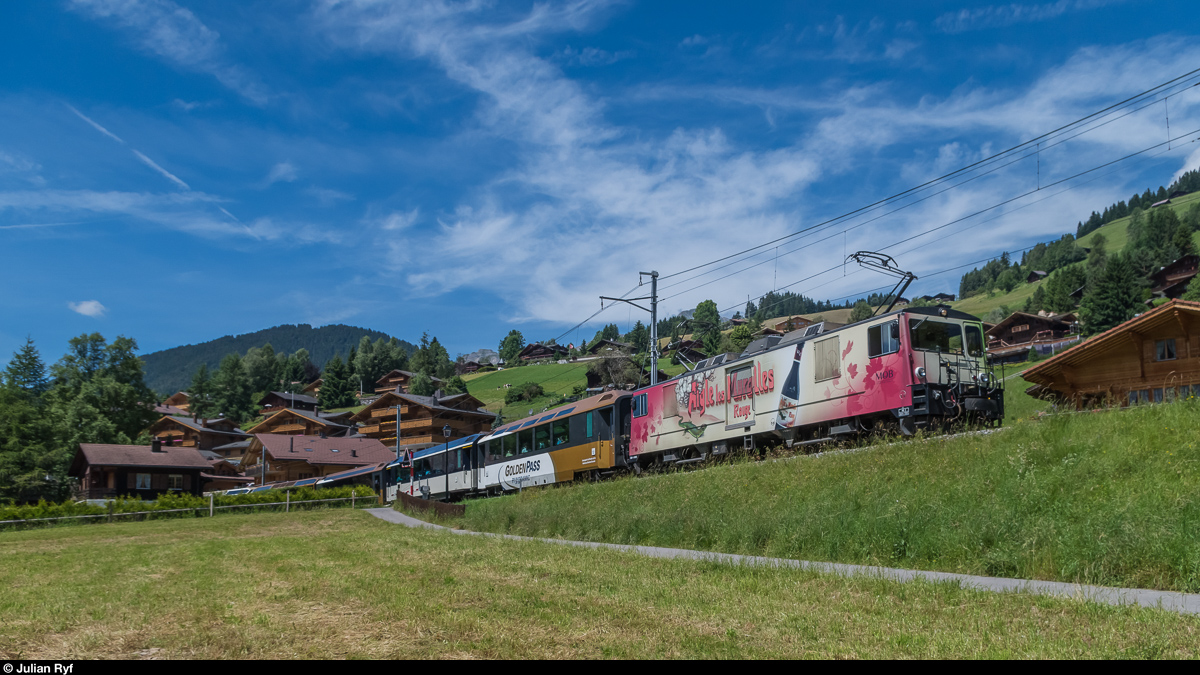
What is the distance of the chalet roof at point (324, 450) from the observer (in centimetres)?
7625

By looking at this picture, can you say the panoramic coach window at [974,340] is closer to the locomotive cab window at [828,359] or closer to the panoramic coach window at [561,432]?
the locomotive cab window at [828,359]

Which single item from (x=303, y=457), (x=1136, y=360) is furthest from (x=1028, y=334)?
(x=303, y=457)

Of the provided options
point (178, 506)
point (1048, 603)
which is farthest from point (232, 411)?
point (1048, 603)

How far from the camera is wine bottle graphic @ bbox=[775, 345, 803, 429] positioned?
72.3 feet

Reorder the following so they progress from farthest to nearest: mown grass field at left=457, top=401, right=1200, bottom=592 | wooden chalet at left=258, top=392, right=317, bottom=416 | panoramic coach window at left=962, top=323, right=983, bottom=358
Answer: wooden chalet at left=258, top=392, right=317, bottom=416
panoramic coach window at left=962, top=323, right=983, bottom=358
mown grass field at left=457, top=401, right=1200, bottom=592

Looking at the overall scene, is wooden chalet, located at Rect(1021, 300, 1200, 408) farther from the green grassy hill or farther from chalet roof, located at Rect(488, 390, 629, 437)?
the green grassy hill

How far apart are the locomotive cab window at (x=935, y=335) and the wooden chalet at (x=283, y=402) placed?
11944cm

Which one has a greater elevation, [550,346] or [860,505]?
[550,346]

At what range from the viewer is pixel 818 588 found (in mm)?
8055

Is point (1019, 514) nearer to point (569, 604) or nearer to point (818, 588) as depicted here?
point (818, 588)

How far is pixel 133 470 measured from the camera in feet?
227

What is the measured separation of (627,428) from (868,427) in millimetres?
10745

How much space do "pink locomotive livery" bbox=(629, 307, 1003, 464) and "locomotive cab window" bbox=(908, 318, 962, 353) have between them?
3 cm

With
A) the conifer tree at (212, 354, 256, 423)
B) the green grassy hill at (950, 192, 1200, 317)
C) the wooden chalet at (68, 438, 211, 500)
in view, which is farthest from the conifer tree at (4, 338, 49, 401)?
the green grassy hill at (950, 192, 1200, 317)
